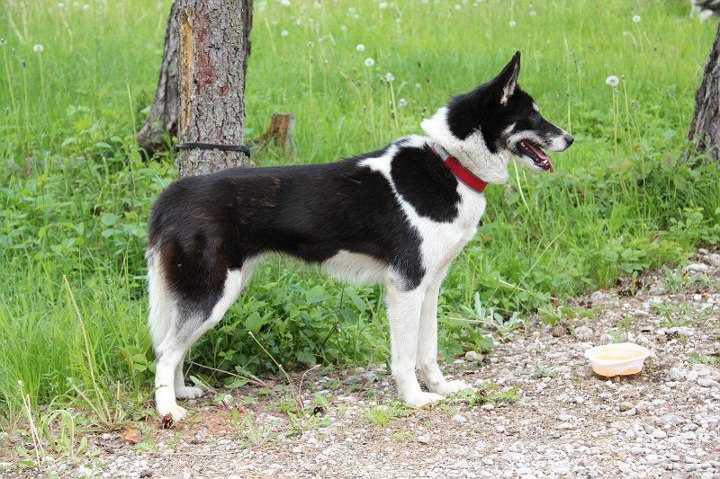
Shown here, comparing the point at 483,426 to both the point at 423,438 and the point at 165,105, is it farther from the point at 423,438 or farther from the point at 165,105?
the point at 165,105

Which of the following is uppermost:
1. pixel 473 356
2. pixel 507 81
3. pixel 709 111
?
pixel 507 81

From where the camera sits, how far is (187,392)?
4.85m

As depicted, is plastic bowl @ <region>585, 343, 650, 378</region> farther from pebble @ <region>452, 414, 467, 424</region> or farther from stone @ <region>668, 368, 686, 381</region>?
pebble @ <region>452, 414, 467, 424</region>

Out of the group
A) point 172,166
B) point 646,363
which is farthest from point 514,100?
point 172,166

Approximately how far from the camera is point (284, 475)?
3.93 meters

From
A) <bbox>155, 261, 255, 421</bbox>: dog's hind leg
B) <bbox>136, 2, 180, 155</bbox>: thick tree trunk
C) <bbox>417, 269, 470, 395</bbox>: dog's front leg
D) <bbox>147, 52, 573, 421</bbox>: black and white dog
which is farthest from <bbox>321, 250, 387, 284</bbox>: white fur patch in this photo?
<bbox>136, 2, 180, 155</bbox>: thick tree trunk

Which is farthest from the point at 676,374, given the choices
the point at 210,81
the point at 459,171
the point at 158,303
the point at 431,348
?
the point at 210,81

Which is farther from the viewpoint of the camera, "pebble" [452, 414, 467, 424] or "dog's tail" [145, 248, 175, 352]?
"dog's tail" [145, 248, 175, 352]

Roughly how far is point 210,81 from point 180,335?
158cm

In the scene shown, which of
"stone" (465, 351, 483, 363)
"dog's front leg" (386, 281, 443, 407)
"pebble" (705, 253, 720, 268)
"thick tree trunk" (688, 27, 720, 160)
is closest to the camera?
"dog's front leg" (386, 281, 443, 407)

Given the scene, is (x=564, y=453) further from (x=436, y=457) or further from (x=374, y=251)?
(x=374, y=251)

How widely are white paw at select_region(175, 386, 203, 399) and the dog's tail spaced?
0.25 meters

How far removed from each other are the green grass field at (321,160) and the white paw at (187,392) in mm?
145

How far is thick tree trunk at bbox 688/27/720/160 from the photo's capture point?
691cm
